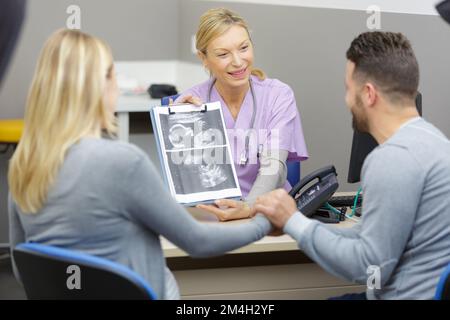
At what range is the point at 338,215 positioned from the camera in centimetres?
218

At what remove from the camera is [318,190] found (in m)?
2.05

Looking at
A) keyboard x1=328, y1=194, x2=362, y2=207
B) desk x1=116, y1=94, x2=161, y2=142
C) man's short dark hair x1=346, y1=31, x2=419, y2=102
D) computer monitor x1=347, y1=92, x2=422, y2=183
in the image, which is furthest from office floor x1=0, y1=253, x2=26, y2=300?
man's short dark hair x1=346, y1=31, x2=419, y2=102

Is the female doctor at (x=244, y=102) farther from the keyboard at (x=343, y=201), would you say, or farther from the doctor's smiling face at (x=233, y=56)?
the keyboard at (x=343, y=201)

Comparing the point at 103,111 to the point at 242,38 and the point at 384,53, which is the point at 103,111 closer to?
the point at 384,53

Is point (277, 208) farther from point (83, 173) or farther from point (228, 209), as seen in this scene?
point (83, 173)

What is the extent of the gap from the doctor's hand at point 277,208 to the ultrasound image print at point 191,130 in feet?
1.42

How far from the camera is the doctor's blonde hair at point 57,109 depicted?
4.59 ft

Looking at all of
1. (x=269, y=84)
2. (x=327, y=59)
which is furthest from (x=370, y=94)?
(x=327, y=59)

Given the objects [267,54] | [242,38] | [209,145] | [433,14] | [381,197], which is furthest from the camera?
[267,54]

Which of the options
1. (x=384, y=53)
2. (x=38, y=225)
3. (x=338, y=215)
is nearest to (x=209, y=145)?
(x=338, y=215)

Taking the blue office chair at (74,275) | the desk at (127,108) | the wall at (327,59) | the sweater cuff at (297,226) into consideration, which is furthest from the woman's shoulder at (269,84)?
the desk at (127,108)

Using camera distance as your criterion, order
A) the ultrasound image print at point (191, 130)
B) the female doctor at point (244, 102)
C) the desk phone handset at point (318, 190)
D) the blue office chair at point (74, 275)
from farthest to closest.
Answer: the female doctor at point (244, 102) < the ultrasound image print at point (191, 130) < the desk phone handset at point (318, 190) < the blue office chair at point (74, 275)

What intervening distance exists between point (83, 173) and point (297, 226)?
22.0 inches

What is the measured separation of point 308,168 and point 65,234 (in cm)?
270
